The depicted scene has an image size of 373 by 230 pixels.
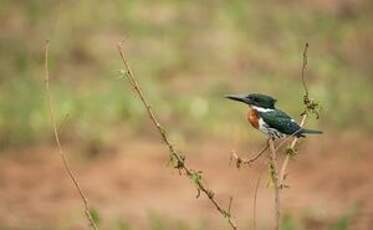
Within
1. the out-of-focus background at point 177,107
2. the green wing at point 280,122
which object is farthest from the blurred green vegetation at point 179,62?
the green wing at point 280,122

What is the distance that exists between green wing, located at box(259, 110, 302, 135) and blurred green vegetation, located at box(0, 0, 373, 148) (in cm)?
466

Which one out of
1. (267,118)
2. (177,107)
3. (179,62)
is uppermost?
(179,62)

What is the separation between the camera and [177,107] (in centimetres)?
812

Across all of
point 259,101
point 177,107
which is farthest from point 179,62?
point 259,101

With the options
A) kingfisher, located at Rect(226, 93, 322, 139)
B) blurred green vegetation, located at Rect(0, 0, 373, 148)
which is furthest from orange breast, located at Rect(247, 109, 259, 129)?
blurred green vegetation, located at Rect(0, 0, 373, 148)

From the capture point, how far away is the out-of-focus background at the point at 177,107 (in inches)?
252

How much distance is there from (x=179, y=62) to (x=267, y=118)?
6.32 meters

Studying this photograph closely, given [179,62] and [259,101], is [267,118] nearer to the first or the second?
[259,101]

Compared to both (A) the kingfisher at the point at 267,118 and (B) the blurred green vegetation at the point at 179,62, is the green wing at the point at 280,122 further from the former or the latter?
(B) the blurred green vegetation at the point at 179,62

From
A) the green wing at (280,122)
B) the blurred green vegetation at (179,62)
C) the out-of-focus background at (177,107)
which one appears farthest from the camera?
the blurred green vegetation at (179,62)

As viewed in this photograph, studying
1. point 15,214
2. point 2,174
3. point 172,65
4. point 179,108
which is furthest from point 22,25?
point 15,214

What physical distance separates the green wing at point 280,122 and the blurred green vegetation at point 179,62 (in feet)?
15.3

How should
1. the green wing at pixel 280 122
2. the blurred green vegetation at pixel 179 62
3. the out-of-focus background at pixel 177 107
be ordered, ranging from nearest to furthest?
1. the green wing at pixel 280 122
2. the out-of-focus background at pixel 177 107
3. the blurred green vegetation at pixel 179 62

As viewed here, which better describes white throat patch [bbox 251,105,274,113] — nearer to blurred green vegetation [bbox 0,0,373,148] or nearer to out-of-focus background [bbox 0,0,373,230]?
out-of-focus background [bbox 0,0,373,230]
